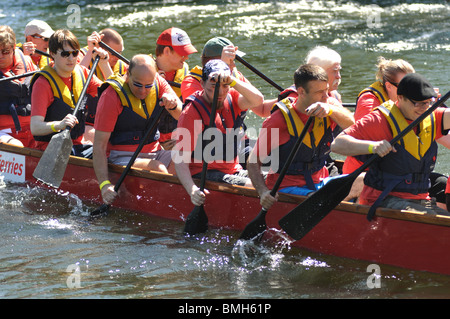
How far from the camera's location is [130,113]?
5965 mm

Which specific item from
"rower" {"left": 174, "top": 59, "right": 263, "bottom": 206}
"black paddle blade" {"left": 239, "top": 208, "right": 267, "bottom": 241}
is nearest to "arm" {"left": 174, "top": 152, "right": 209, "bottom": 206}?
"rower" {"left": 174, "top": 59, "right": 263, "bottom": 206}

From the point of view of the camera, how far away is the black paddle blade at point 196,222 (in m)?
5.53

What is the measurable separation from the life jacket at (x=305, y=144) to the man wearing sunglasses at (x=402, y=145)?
1.29 feet

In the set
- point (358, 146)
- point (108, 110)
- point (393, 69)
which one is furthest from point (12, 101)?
point (358, 146)

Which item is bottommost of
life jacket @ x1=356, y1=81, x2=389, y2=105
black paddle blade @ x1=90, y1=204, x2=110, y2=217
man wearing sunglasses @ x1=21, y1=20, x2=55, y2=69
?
black paddle blade @ x1=90, y1=204, x2=110, y2=217

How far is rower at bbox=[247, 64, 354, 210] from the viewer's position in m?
4.86

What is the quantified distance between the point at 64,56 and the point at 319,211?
2.74 meters

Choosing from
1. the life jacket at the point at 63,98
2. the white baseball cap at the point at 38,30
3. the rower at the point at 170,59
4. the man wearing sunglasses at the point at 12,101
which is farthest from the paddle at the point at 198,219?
the white baseball cap at the point at 38,30

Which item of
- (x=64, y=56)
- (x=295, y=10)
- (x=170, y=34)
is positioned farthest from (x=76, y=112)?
(x=295, y=10)

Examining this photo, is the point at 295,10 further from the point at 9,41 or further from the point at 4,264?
the point at 4,264

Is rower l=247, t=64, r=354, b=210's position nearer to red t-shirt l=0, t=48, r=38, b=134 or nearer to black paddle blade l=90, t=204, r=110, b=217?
black paddle blade l=90, t=204, r=110, b=217

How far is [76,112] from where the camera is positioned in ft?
20.9

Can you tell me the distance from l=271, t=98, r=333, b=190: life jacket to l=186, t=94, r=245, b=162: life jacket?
1.75ft

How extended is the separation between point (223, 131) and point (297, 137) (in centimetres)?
69
